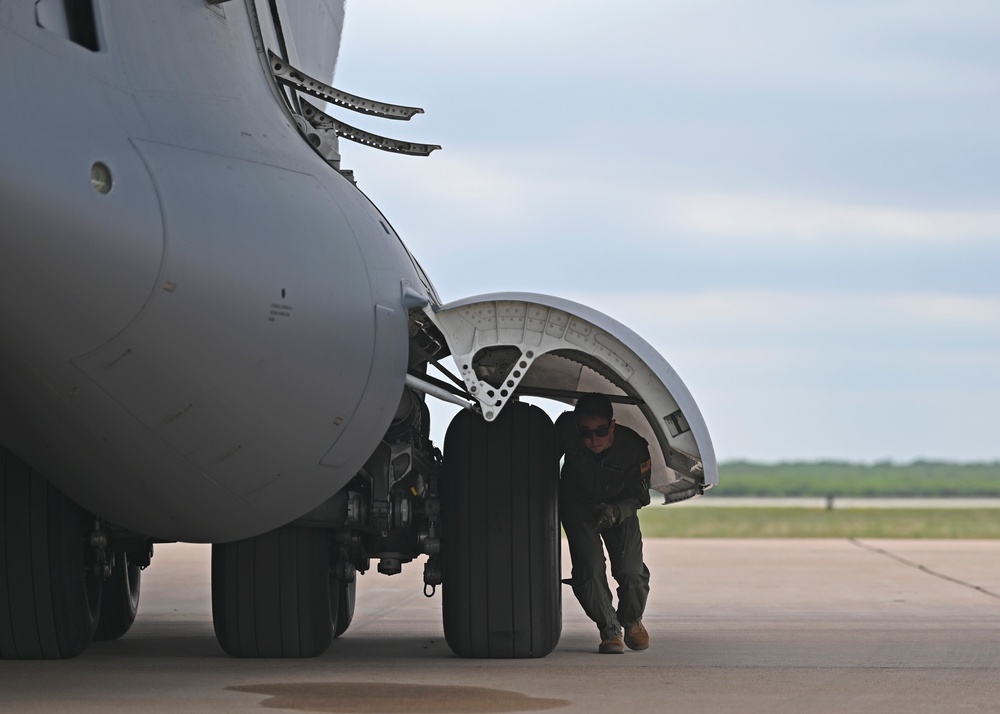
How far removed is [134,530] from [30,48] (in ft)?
7.32

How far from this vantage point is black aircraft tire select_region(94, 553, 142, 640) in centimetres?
950

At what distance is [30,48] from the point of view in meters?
5.61

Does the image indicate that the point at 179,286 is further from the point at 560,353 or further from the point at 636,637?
the point at 636,637

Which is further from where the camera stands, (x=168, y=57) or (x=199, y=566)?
(x=199, y=566)

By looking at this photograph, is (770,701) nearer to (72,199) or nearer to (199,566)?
(72,199)

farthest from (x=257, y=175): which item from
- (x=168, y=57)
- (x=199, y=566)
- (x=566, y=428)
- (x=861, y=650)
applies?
(x=199, y=566)

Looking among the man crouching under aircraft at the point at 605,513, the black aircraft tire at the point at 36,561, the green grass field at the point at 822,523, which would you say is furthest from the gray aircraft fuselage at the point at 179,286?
the green grass field at the point at 822,523

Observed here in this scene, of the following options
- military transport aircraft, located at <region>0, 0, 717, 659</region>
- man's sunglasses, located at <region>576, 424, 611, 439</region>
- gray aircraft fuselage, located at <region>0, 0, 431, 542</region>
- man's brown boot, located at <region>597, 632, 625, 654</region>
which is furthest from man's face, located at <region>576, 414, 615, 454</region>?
gray aircraft fuselage, located at <region>0, 0, 431, 542</region>

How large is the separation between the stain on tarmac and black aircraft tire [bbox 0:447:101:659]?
1240 millimetres

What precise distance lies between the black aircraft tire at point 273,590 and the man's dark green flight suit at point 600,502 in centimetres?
146

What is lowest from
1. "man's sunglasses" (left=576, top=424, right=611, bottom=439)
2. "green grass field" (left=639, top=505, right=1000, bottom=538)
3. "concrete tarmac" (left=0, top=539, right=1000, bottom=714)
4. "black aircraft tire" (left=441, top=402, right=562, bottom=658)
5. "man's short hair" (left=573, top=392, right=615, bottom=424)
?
"green grass field" (left=639, top=505, right=1000, bottom=538)

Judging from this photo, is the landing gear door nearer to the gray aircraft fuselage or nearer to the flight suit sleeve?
the gray aircraft fuselage

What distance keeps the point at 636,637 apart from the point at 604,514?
0.76 metres

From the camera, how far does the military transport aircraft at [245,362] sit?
18.2 ft
